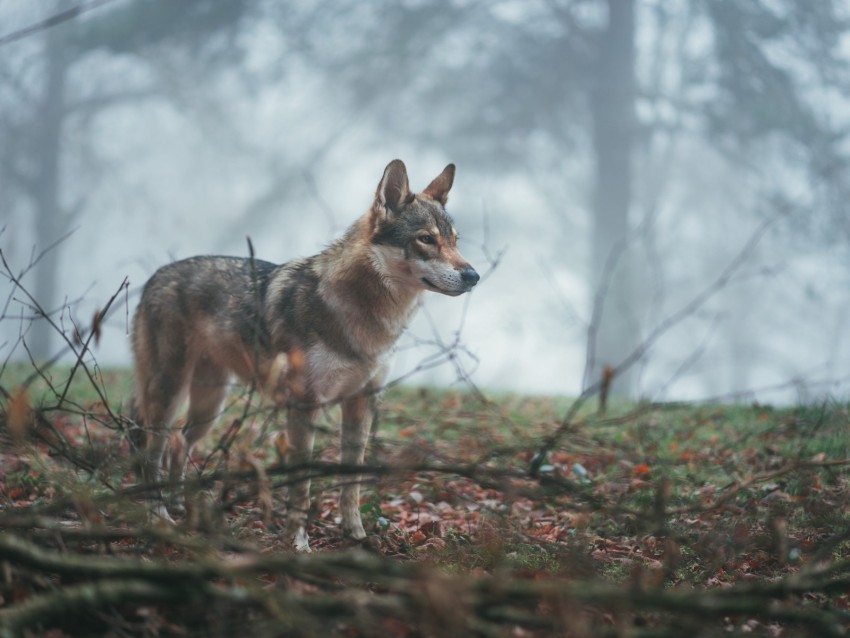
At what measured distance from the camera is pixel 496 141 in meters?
22.2

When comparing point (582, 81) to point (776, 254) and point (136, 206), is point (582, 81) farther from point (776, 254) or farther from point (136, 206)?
point (136, 206)

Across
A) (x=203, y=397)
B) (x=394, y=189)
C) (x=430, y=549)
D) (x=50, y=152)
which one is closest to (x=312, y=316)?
(x=394, y=189)

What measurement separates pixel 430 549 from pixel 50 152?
79.7ft

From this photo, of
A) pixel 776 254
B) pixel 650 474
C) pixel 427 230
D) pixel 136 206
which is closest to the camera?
pixel 427 230

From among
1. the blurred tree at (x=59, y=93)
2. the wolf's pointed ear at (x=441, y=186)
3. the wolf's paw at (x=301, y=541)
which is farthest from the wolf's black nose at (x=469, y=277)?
the blurred tree at (x=59, y=93)

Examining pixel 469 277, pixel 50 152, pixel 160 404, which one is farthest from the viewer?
pixel 50 152

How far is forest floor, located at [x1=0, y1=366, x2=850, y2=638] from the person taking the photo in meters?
2.33

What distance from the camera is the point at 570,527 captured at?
16.0 ft

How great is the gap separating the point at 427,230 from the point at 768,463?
3.39 meters

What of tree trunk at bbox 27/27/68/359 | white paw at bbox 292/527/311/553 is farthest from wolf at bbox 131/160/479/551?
tree trunk at bbox 27/27/68/359

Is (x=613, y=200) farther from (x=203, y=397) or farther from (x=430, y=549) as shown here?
(x=430, y=549)

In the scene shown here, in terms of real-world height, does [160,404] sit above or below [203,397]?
below

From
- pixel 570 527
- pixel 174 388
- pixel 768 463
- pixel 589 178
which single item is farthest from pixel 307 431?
pixel 589 178

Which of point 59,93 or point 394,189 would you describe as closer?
point 394,189
